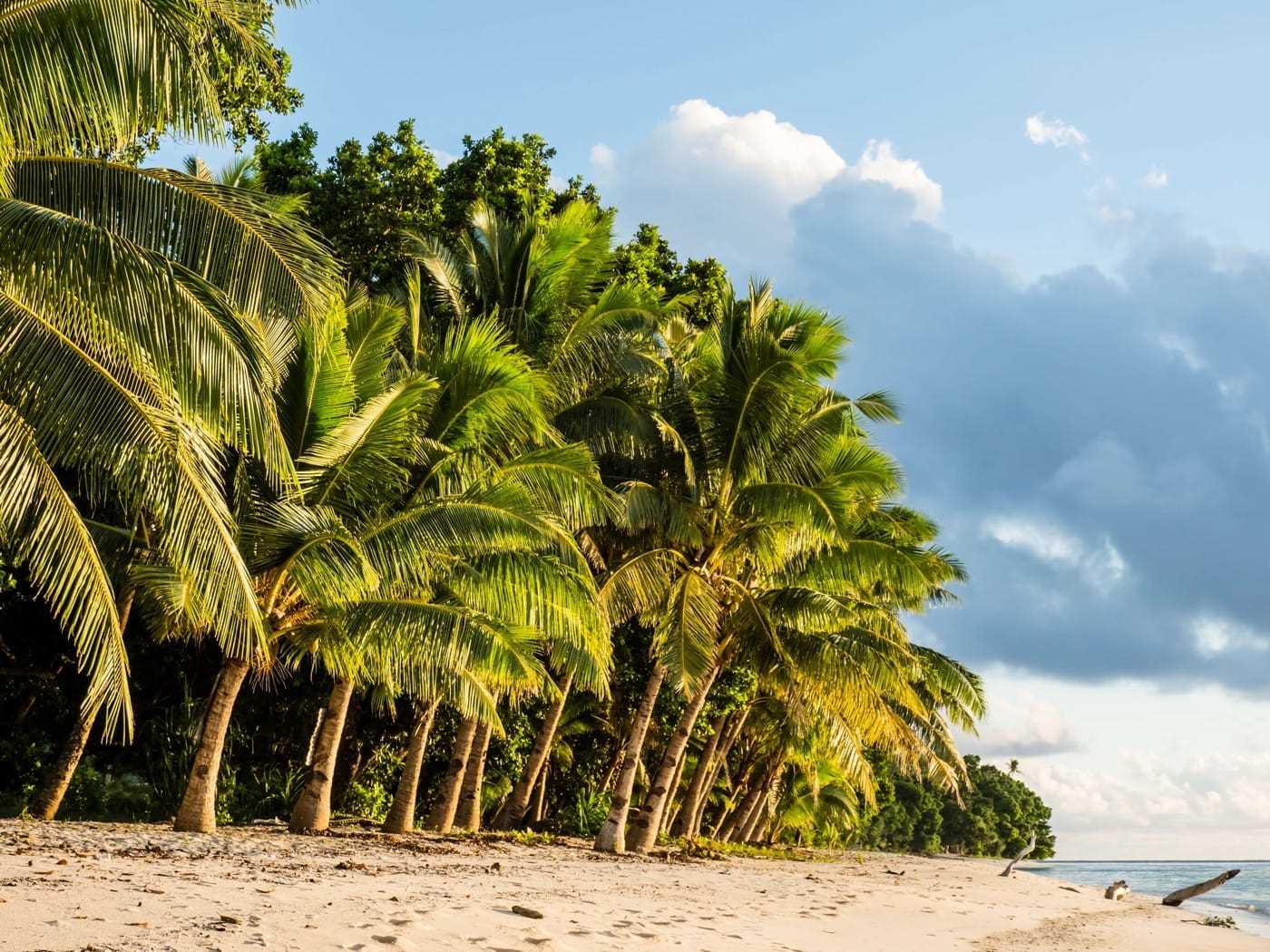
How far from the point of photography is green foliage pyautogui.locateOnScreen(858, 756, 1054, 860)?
239 feet

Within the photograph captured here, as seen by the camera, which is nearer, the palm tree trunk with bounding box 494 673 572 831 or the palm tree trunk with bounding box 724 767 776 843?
the palm tree trunk with bounding box 494 673 572 831

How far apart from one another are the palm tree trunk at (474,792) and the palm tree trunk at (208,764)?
21.3 feet

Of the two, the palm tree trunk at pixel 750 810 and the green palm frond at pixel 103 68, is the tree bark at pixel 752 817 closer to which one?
the palm tree trunk at pixel 750 810

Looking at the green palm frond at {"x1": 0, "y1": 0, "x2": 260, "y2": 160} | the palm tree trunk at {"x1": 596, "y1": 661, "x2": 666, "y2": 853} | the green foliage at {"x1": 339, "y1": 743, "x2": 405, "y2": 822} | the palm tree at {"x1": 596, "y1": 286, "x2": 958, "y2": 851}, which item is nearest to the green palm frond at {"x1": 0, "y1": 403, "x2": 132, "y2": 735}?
the green palm frond at {"x1": 0, "y1": 0, "x2": 260, "y2": 160}

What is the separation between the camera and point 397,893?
27.8 feet

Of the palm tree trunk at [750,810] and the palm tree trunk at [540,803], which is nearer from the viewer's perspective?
the palm tree trunk at [540,803]

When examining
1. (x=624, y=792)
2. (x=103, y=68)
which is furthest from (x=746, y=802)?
(x=103, y=68)

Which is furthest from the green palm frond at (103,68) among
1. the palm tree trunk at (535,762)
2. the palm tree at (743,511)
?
the palm tree trunk at (535,762)

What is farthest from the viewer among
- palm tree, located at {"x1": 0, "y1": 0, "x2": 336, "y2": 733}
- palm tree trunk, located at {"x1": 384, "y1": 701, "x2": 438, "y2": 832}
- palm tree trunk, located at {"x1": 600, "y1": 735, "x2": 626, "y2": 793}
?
palm tree trunk, located at {"x1": 600, "y1": 735, "x2": 626, "y2": 793}

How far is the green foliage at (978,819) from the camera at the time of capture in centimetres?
7275

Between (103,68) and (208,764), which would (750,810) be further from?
(103,68)

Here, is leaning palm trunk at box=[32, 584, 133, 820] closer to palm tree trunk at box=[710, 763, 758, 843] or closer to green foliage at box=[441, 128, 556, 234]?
green foliage at box=[441, 128, 556, 234]

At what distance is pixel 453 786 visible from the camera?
55.7 ft

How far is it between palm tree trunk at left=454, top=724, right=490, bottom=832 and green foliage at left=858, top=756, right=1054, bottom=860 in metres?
56.6
